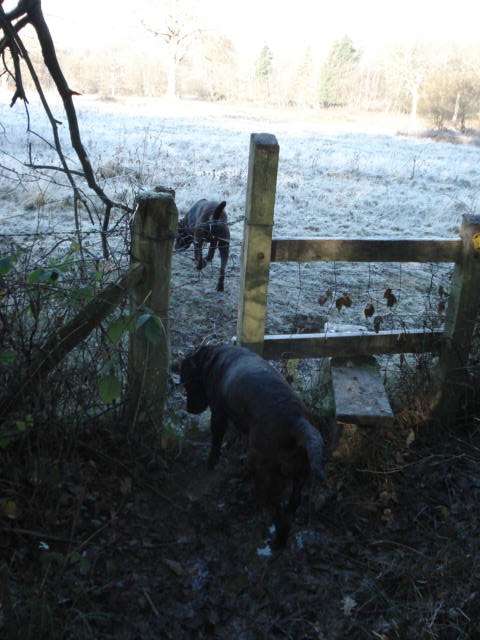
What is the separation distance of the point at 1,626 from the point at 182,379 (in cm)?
195

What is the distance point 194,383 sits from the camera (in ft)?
12.8

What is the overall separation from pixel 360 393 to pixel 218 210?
13.5 ft

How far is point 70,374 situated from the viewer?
10.0 feet

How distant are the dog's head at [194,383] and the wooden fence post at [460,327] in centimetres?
167

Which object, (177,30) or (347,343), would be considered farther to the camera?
(177,30)

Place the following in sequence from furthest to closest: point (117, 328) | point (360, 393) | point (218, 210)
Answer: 1. point (218, 210)
2. point (360, 393)
3. point (117, 328)

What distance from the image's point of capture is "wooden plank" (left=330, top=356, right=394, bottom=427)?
359cm

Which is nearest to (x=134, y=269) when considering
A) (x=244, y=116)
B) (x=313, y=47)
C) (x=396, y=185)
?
(x=396, y=185)

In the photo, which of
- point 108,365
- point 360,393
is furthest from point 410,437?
point 108,365

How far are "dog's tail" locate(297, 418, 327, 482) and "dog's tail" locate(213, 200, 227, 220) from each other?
183 inches

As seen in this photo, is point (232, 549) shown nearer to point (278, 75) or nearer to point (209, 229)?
point (209, 229)

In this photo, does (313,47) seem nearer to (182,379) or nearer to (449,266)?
(449,266)

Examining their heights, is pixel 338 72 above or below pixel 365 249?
above

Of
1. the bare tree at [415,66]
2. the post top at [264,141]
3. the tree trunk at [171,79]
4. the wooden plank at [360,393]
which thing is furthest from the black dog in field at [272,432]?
the bare tree at [415,66]
